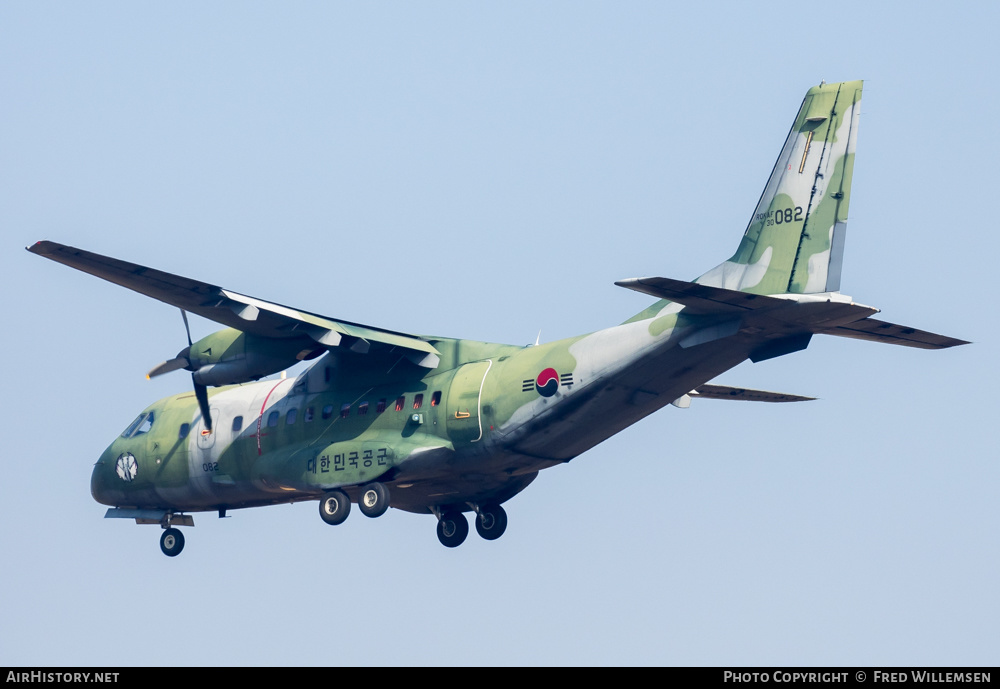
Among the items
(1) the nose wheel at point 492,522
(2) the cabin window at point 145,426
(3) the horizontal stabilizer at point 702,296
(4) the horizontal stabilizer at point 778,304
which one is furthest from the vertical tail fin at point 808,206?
(2) the cabin window at point 145,426

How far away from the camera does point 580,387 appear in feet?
85.0

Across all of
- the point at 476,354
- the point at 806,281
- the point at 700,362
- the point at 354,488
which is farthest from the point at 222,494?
the point at 806,281

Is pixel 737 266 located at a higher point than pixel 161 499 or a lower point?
higher

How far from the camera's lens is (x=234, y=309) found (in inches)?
1056

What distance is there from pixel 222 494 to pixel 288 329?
4568 millimetres

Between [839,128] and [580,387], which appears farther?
[580,387]

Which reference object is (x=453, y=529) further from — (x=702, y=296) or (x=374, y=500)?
(x=702, y=296)

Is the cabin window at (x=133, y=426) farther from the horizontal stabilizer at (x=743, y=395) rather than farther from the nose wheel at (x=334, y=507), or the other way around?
the horizontal stabilizer at (x=743, y=395)

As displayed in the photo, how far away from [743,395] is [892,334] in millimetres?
6973

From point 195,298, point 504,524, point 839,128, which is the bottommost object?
point 504,524

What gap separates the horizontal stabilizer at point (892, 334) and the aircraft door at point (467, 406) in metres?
6.25

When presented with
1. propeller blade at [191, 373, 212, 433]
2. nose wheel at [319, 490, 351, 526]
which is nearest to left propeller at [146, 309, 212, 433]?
propeller blade at [191, 373, 212, 433]
